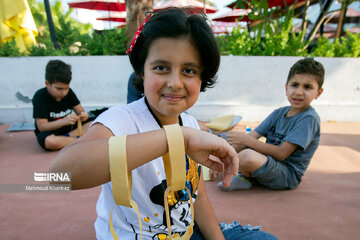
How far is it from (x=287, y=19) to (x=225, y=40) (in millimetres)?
1373

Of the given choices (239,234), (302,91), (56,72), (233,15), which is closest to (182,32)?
(239,234)

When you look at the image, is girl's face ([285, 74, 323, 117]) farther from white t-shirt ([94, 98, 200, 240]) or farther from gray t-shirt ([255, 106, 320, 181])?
white t-shirt ([94, 98, 200, 240])

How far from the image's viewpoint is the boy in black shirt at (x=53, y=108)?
9.82 feet

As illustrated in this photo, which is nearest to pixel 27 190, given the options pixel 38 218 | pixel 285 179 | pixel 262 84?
pixel 38 218

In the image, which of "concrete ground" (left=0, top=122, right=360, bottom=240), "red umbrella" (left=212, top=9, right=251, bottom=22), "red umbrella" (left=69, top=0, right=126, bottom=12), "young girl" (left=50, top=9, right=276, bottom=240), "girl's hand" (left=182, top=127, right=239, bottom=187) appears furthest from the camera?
"red umbrella" (left=212, top=9, right=251, bottom=22)

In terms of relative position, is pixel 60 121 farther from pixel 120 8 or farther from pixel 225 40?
pixel 120 8

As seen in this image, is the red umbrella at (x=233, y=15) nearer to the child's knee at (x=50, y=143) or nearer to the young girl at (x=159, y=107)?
the child's knee at (x=50, y=143)

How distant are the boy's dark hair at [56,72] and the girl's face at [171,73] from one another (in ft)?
7.82

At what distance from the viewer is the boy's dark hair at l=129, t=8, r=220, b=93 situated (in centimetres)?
94

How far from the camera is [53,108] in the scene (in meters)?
3.21

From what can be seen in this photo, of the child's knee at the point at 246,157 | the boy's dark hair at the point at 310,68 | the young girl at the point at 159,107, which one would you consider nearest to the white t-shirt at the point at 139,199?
the young girl at the point at 159,107

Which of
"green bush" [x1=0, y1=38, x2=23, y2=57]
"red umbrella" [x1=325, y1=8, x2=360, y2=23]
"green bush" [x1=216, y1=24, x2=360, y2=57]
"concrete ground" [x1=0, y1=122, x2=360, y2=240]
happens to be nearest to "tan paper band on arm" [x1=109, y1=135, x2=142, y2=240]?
"concrete ground" [x1=0, y1=122, x2=360, y2=240]

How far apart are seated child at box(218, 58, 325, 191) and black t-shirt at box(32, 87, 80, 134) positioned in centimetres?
234

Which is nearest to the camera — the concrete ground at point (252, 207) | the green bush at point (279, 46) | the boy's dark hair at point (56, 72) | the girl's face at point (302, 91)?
the concrete ground at point (252, 207)
